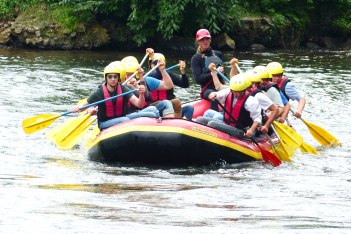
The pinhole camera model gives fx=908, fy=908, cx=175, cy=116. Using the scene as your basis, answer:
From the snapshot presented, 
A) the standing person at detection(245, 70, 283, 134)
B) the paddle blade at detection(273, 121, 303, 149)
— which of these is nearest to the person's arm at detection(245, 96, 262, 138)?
the standing person at detection(245, 70, 283, 134)

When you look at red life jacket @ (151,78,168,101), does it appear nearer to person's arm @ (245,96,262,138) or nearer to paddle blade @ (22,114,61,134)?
paddle blade @ (22,114,61,134)

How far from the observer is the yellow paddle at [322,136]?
1448 cm

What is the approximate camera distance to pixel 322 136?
573 inches

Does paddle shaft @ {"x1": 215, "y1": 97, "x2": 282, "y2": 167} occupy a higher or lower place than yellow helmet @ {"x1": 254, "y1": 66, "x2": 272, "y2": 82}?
lower

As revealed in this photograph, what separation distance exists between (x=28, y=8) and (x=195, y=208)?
2001 centimetres

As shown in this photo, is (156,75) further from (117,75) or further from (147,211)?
(147,211)

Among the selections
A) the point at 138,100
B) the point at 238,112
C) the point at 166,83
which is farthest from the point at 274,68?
the point at 138,100

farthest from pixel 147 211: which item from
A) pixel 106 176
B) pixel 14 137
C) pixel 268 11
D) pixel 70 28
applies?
pixel 268 11

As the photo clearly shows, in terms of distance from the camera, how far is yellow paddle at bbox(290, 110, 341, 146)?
1448 centimetres

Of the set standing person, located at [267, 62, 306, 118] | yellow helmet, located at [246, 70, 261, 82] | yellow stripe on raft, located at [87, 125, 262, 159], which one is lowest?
yellow stripe on raft, located at [87, 125, 262, 159]

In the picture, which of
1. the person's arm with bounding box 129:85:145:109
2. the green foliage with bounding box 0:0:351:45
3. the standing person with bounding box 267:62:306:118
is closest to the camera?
the person's arm with bounding box 129:85:145:109

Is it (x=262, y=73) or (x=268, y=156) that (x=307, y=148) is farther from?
(x=268, y=156)

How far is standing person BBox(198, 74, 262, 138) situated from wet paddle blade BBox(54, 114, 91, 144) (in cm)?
210

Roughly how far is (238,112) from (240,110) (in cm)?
4
